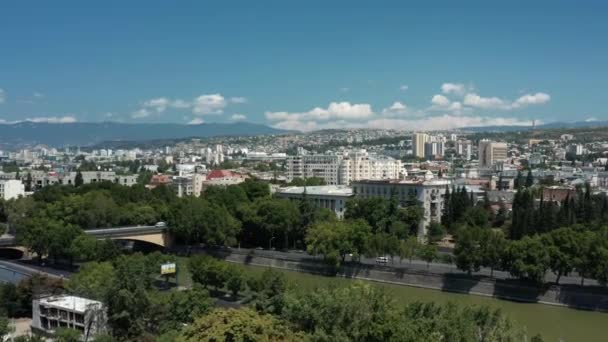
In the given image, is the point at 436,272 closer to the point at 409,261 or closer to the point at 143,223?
the point at 409,261

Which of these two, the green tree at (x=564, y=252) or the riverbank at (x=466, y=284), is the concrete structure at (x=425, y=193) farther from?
the green tree at (x=564, y=252)

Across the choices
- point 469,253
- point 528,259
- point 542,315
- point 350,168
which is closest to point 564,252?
point 528,259

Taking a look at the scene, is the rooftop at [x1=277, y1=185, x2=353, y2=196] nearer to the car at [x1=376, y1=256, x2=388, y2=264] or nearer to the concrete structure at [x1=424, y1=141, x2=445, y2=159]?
the car at [x1=376, y1=256, x2=388, y2=264]

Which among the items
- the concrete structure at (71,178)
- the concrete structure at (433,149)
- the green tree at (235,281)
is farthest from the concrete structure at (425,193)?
the concrete structure at (433,149)

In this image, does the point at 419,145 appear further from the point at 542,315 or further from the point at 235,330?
the point at 235,330

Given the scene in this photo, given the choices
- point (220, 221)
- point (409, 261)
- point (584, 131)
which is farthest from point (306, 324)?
point (584, 131)

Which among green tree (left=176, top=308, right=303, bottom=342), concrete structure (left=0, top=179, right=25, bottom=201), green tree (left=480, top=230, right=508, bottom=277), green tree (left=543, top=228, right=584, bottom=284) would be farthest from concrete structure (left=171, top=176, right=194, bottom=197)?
green tree (left=176, top=308, right=303, bottom=342)
